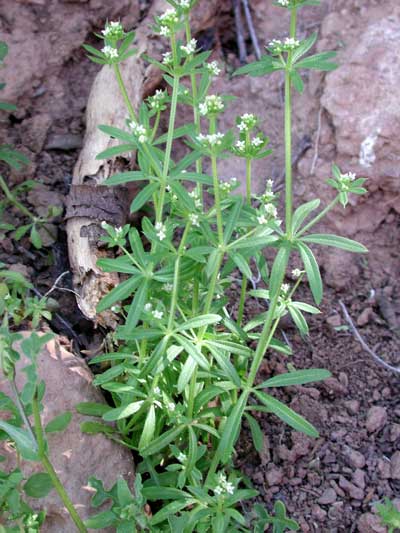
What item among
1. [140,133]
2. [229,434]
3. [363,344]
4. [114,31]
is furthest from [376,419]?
[114,31]

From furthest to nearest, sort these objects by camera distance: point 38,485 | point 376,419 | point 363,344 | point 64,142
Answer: point 64,142 < point 363,344 < point 376,419 < point 38,485

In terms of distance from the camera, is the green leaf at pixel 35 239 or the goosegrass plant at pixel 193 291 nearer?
the goosegrass plant at pixel 193 291

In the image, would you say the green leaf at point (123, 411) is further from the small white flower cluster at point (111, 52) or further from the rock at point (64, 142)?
the rock at point (64, 142)

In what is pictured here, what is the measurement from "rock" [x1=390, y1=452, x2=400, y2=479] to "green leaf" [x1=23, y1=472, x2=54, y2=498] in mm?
1912

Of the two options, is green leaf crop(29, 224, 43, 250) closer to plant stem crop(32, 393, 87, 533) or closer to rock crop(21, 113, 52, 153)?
rock crop(21, 113, 52, 153)

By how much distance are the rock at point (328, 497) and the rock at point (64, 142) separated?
3104 mm

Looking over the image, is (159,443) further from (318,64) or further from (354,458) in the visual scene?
(318,64)

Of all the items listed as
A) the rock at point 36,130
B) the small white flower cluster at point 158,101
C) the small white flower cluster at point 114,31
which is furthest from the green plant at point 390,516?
the rock at point 36,130

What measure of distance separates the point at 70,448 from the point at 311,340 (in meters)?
1.75

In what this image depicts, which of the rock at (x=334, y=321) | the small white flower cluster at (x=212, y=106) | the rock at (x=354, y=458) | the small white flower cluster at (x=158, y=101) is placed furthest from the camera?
the rock at (x=334, y=321)

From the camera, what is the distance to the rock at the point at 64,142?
5.10 meters

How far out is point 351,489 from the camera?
11.9ft

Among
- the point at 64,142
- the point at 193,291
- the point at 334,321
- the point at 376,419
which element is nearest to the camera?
the point at 193,291

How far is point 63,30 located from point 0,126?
0.97 meters
